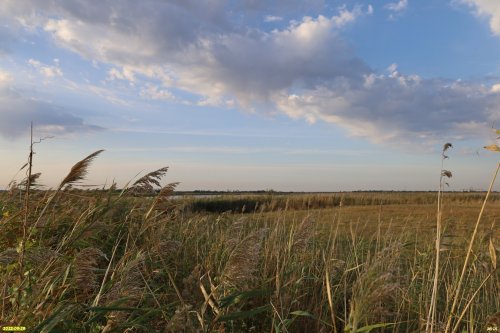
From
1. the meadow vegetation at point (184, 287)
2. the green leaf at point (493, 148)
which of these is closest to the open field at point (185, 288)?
the meadow vegetation at point (184, 287)

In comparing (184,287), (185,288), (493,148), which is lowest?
(184,287)

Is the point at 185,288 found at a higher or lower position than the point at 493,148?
lower

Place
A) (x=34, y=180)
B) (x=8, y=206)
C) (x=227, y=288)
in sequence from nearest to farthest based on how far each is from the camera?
(x=227, y=288), (x=34, y=180), (x=8, y=206)

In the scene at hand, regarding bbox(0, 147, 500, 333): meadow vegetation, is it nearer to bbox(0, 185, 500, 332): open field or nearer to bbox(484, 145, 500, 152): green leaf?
bbox(0, 185, 500, 332): open field

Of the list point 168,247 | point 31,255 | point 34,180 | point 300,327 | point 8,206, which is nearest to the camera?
point 31,255

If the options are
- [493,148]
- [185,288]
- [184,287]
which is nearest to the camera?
[493,148]

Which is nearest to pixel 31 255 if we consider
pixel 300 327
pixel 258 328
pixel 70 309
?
pixel 70 309

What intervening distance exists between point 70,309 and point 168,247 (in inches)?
48.5

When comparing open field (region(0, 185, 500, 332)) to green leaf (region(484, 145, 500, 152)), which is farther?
open field (region(0, 185, 500, 332))

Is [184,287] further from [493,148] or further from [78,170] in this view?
[493,148]

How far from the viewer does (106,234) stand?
16.6 feet

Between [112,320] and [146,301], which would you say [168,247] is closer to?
[146,301]

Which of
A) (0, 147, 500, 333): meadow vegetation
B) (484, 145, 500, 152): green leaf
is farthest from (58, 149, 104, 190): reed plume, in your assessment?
(484, 145, 500, 152): green leaf

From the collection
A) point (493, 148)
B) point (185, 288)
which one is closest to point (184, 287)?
point (185, 288)
